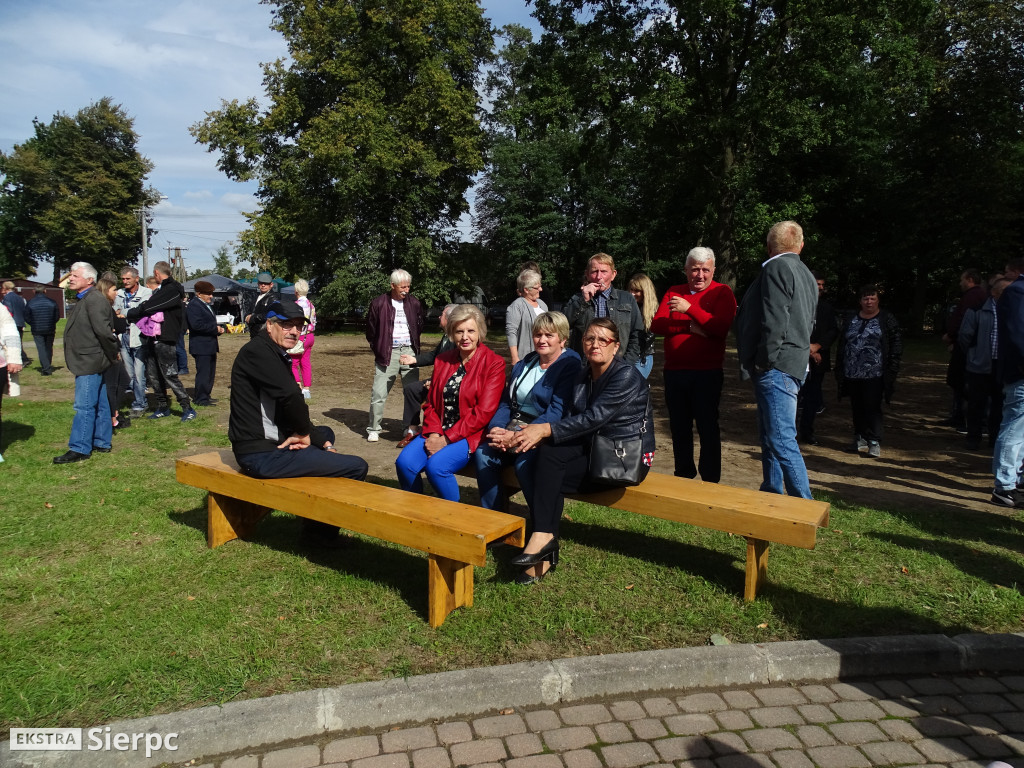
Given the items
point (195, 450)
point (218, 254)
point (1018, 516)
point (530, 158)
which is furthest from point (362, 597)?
point (218, 254)

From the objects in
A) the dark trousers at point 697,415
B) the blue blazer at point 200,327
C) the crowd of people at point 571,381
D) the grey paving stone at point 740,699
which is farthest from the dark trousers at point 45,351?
the grey paving stone at point 740,699

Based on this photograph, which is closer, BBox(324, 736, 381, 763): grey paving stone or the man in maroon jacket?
BBox(324, 736, 381, 763): grey paving stone

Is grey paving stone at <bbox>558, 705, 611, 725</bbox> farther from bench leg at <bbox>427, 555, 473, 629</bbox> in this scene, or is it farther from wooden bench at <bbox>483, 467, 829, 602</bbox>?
wooden bench at <bbox>483, 467, 829, 602</bbox>

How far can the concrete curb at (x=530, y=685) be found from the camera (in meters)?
2.86


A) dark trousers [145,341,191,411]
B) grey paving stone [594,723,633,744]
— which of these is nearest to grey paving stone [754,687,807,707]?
grey paving stone [594,723,633,744]

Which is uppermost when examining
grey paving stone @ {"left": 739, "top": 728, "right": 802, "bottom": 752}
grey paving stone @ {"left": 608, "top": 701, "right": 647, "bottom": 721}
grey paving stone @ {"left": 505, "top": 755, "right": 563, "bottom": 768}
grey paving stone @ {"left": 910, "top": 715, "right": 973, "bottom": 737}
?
grey paving stone @ {"left": 910, "top": 715, "right": 973, "bottom": 737}

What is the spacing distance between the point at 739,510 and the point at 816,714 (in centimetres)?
105

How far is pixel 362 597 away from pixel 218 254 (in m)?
122

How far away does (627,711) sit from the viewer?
3170mm

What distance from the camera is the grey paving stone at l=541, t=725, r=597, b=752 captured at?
2.91 metres

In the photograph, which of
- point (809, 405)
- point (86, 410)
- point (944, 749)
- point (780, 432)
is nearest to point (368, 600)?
point (944, 749)

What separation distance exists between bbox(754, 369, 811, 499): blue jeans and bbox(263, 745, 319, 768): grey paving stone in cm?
330

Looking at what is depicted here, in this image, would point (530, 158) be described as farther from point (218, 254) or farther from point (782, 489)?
point (218, 254)

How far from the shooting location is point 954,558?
4.75 meters
